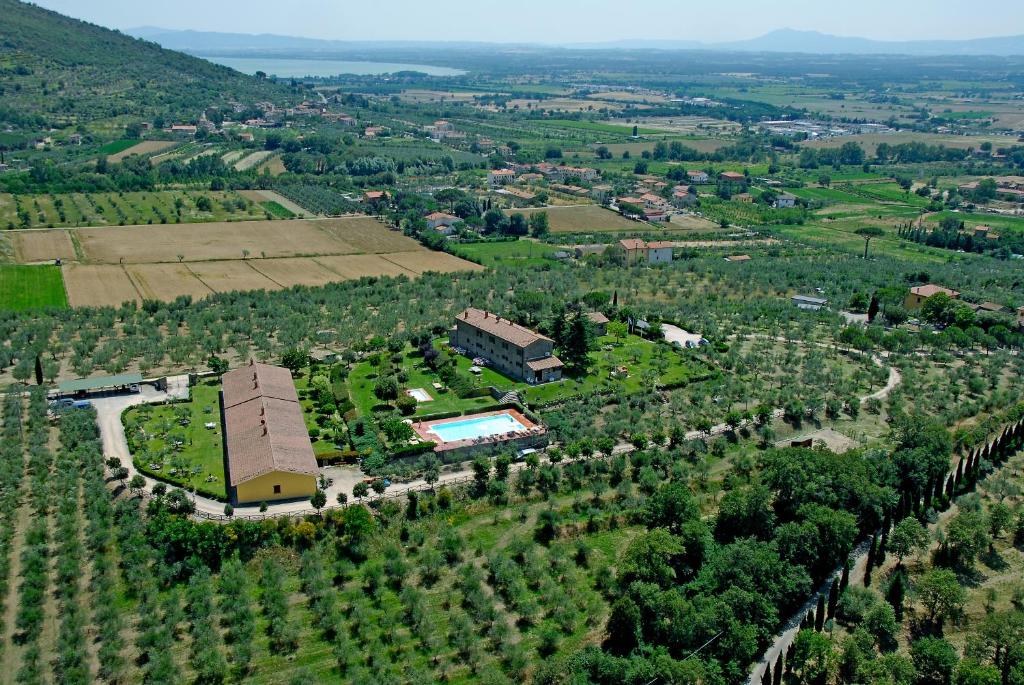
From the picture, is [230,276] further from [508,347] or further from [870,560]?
[870,560]

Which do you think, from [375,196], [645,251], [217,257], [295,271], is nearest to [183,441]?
[295,271]

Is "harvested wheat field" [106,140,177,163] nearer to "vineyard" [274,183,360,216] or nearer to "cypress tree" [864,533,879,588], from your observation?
"vineyard" [274,183,360,216]

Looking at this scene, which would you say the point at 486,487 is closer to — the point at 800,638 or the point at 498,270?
the point at 800,638

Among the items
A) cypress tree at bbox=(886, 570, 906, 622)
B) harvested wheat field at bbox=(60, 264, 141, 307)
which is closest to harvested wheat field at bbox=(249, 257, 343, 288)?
harvested wheat field at bbox=(60, 264, 141, 307)

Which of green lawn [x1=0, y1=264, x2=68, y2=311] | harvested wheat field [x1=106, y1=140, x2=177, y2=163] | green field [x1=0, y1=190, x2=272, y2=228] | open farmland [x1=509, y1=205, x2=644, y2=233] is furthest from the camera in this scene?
harvested wheat field [x1=106, y1=140, x2=177, y2=163]

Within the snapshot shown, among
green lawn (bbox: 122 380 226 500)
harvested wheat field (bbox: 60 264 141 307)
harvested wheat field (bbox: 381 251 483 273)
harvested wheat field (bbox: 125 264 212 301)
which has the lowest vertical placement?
harvested wheat field (bbox: 381 251 483 273)

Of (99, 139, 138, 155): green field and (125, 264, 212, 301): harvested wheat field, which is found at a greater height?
(99, 139, 138, 155): green field

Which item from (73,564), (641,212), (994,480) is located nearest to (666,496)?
(994,480)
